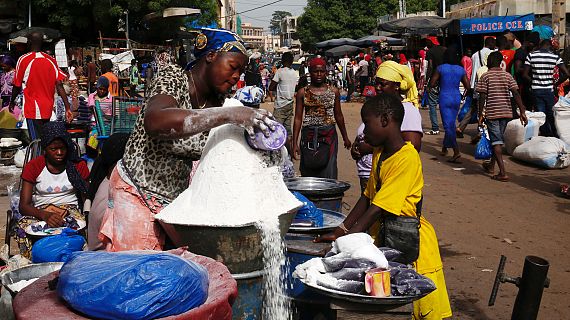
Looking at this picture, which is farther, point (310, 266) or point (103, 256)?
point (310, 266)

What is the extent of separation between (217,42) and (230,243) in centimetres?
87

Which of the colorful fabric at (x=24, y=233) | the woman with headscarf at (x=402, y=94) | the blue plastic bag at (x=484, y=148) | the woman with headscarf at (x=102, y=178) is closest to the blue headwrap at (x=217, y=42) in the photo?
the woman with headscarf at (x=102, y=178)

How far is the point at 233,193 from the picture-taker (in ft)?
8.38

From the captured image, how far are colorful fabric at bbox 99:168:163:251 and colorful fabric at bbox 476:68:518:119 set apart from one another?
289 inches

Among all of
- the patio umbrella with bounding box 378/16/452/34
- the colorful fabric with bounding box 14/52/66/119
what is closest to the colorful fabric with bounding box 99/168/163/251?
the colorful fabric with bounding box 14/52/66/119

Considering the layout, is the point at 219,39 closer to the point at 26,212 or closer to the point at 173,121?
the point at 173,121

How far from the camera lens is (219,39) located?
2.76 metres

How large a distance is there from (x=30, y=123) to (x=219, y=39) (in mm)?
6666

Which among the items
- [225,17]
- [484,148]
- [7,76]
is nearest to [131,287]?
[484,148]

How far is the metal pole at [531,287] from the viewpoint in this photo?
3157 millimetres

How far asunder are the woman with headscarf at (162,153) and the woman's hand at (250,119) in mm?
360

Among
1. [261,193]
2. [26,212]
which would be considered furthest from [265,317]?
[26,212]

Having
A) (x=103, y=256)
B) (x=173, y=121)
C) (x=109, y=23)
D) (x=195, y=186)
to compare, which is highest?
(x=109, y=23)

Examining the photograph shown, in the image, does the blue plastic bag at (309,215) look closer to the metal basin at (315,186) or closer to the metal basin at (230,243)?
the metal basin at (315,186)
